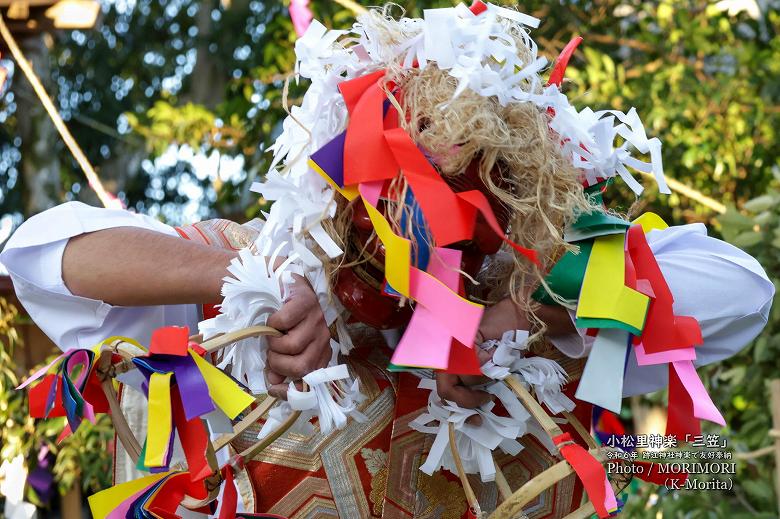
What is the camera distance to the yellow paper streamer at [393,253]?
107 centimetres

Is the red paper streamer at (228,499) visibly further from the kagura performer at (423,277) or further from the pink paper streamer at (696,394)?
the pink paper streamer at (696,394)

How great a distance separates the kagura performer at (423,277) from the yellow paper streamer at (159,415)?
0.13 metres

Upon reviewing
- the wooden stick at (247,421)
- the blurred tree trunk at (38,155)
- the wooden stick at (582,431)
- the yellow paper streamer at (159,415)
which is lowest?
the blurred tree trunk at (38,155)

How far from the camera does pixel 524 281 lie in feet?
3.95

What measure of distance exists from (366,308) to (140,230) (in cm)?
36

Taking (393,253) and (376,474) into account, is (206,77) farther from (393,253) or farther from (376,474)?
(393,253)

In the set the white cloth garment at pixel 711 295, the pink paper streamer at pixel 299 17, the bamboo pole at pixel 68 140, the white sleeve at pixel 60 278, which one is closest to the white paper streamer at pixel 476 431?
the white cloth garment at pixel 711 295

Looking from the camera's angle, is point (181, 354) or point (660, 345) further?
point (660, 345)

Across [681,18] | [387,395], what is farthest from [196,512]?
[681,18]

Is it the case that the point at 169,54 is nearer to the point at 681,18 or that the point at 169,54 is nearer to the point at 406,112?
the point at 681,18

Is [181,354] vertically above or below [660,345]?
above

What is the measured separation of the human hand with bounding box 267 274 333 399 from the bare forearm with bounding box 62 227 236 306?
0.15 metres

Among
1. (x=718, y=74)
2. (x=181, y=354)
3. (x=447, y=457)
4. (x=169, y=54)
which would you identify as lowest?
(x=169, y=54)

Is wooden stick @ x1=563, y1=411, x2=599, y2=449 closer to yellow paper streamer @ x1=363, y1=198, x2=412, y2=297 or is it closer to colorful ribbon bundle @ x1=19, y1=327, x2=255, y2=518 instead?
yellow paper streamer @ x1=363, y1=198, x2=412, y2=297
